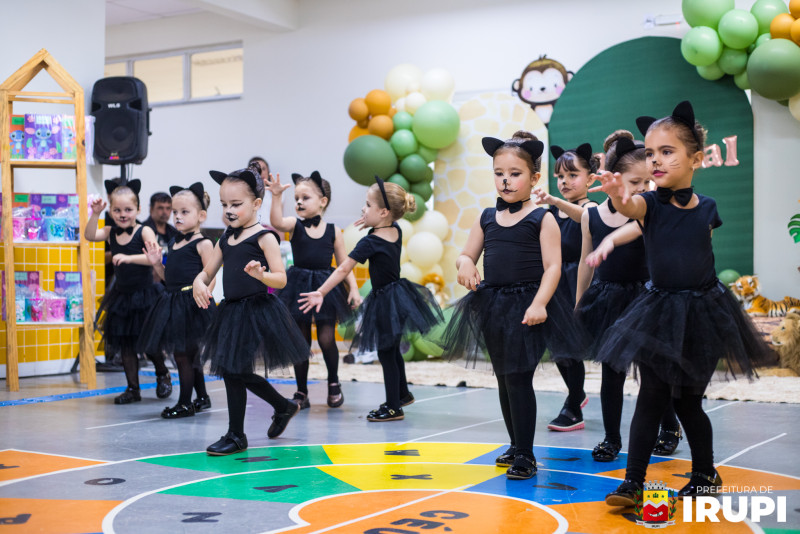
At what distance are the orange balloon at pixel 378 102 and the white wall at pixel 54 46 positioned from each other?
266 cm

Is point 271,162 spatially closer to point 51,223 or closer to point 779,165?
point 51,223

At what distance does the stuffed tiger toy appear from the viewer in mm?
7047

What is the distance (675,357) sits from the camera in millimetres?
2557

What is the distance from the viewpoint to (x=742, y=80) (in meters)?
7.36

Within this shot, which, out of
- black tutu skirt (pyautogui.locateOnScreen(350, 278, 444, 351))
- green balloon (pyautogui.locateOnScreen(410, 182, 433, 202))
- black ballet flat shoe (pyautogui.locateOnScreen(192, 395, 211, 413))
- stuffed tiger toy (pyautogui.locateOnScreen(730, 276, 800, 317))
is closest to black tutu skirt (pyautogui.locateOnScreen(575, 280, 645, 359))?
black tutu skirt (pyautogui.locateOnScreen(350, 278, 444, 351))

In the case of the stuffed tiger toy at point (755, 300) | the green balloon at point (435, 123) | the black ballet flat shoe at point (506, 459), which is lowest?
the black ballet flat shoe at point (506, 459)

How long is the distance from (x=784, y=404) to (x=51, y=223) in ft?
16.3

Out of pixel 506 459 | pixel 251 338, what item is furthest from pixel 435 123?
pixel 506 459

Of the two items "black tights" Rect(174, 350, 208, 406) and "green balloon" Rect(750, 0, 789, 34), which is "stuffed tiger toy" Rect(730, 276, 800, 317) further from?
"black tights" Rect(174, 350, 208, 406)

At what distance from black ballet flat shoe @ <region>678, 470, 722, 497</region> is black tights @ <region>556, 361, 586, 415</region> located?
4.14ft

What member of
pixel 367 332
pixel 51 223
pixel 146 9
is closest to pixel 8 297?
pixel 51 223

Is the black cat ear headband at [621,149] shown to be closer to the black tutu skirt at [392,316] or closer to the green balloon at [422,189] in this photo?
the black tutu skirt at [392,316]

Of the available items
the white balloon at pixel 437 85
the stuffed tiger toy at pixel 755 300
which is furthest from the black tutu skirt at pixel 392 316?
the white balloon at pixel 437 85

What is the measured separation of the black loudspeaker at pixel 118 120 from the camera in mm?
6785
